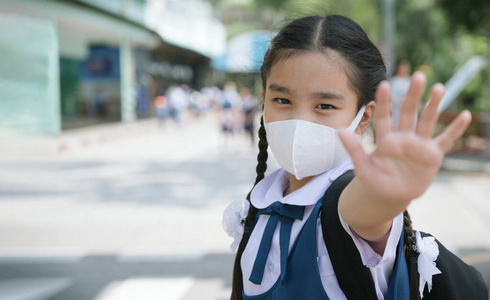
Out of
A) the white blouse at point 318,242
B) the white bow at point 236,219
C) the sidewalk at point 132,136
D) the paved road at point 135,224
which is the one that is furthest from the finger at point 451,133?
the paved road at point 135,224

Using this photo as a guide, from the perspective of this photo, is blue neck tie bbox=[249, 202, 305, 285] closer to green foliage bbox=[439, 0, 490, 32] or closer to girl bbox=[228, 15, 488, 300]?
girl bbox=[228, 15, 488, 300]

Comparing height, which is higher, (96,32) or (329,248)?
(96,32)

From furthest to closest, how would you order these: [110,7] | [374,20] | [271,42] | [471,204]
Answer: [374,20] < [110,7] < [471,204] < [271,42]

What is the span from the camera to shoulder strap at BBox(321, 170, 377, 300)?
118cm

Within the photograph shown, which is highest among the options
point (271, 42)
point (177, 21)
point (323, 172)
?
point (177, 21)

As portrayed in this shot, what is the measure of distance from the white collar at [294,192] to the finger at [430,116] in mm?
430

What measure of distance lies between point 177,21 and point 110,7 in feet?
24.9

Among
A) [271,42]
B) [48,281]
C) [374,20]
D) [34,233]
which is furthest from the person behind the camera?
[374,20]

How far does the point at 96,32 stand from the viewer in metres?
16.0

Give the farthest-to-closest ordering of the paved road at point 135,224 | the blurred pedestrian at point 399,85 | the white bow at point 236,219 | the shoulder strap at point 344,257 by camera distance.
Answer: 1. the blurred pedestrian at point 399,85
2. the paved road at point 135,224
3. the white bow at point 236,219
4. the shoulder strap at point 344,257

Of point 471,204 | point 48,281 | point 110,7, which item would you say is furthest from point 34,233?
point 110,7

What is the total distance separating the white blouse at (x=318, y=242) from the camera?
1.20 metres

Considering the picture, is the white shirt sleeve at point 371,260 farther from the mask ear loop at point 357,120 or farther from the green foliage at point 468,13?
the green foliage at point 468,13

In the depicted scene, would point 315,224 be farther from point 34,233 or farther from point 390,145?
point 34,233
